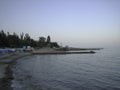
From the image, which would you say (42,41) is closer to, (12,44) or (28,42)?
(28,42)

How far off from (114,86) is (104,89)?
1.73 meters

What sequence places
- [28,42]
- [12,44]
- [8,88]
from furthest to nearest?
1. [28,42]
2. [12,44]
3. [8,88]

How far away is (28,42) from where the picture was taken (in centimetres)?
11456

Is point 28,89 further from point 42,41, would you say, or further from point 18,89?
point 42,41

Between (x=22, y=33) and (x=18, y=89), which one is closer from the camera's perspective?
(x=18, y=89)

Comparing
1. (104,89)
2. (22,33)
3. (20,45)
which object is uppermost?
(22,33)

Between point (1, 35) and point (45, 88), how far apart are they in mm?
66488

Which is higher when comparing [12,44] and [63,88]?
[12,44]

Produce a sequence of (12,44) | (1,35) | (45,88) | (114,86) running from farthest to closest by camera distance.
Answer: (12,44) < (1,35) < (114,86) < (45,88)

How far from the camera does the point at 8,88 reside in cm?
1225

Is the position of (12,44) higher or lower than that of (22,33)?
lower

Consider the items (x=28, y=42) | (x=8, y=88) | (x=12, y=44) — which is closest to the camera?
(x=8, y=88)

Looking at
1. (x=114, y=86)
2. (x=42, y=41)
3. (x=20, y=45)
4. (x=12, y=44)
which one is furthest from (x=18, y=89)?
(x=42, y=41)

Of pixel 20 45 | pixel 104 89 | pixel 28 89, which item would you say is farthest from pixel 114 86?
pixel 20 45
